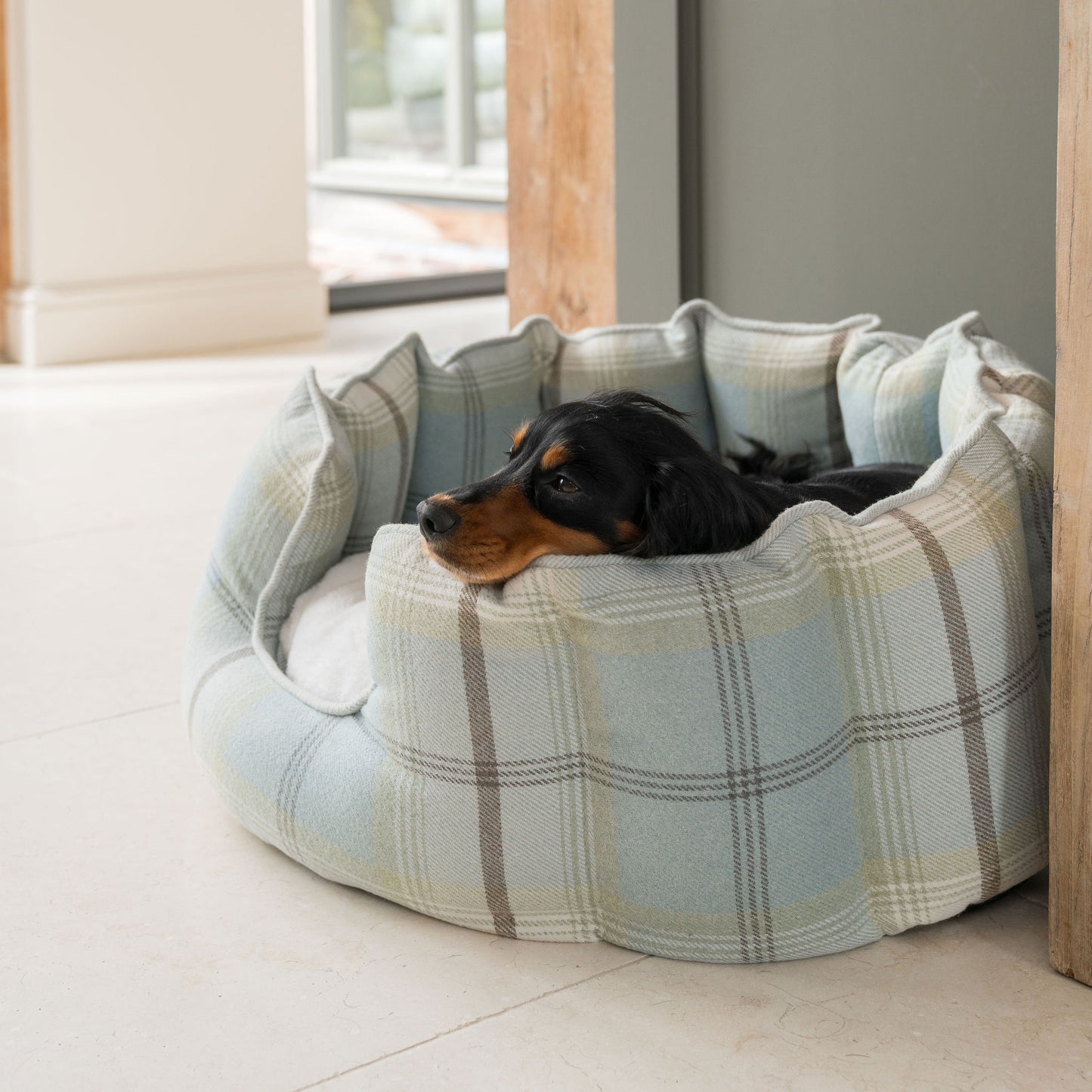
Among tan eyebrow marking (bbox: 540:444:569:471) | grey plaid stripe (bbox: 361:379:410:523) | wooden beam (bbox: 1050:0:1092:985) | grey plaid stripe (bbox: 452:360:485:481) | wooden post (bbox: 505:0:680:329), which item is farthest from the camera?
wooden post (bbox: 505:0:680:329)

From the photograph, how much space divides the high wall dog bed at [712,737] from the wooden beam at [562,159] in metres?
1.92

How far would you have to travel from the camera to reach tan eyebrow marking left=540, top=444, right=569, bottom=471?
1.73 meters

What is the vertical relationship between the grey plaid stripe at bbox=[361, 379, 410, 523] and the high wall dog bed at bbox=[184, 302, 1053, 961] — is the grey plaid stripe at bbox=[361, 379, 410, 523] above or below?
above

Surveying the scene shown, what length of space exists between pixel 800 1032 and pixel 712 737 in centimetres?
32

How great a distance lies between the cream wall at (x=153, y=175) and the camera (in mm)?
5039

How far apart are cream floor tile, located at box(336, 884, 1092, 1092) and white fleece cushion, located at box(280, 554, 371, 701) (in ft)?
1.83

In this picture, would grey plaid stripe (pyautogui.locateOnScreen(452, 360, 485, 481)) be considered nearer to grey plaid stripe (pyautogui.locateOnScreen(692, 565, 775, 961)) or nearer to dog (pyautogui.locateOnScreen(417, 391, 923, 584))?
dog (pyautogui.locateOnScreen(417, 391, 923, 584))

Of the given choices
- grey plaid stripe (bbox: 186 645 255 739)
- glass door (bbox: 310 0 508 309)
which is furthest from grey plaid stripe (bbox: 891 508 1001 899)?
glass door (bbox: 310 0 508 309)

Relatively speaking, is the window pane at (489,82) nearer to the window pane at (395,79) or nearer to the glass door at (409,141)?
the glass door at (409,141)

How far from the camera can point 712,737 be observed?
5.30 ft

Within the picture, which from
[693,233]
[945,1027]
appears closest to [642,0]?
[693,233]

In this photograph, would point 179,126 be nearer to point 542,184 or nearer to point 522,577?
point 542,184

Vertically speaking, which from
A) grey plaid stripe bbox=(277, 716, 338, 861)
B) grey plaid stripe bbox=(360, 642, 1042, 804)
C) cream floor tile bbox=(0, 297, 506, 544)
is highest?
cream floor tile bbox=(0, 297, 506, 544)

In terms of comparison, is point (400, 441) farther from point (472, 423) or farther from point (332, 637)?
point (332, 637)
